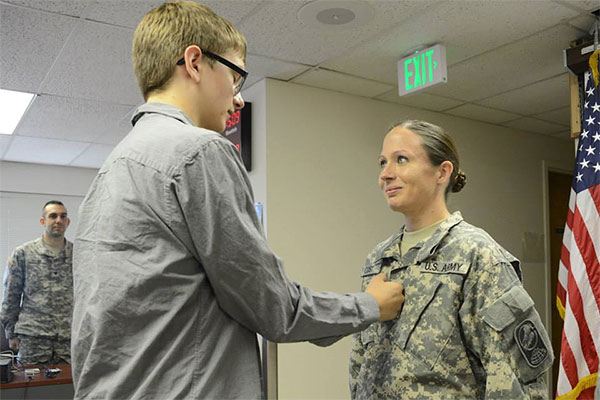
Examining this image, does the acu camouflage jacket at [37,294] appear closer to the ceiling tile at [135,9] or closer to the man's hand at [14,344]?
the man's hand at [14,344]

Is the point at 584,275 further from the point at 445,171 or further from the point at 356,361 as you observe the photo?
the point at 356,361

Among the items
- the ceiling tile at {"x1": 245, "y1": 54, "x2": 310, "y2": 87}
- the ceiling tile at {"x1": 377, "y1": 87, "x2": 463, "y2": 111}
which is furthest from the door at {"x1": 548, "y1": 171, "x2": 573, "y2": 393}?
the ceiling tile at {"x1": 245, "y1": 54, "x2": 310, "y2": 87}

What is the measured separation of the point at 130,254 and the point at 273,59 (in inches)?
103

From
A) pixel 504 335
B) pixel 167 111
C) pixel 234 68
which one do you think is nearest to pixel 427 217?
pixel 504 335

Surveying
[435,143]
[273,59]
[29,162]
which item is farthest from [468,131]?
[29,162]

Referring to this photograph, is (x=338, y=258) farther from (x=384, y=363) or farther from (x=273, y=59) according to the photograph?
(x=384, y=363)

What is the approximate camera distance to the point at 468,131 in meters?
4.76

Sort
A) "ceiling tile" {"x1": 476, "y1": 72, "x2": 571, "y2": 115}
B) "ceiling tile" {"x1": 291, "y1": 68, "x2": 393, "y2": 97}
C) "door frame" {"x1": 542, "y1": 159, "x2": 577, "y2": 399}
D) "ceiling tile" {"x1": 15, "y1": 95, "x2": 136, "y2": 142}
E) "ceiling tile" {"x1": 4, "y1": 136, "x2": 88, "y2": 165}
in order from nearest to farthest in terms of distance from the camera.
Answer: "ceiling tile" {"x1": 291, "y1": 68, "x2": 393, "y2": 97} → "ceiling tile" {"x1": 476, "y1": 72, "x2": 571, "y2": 115} → "ceiling tile" {"x1": 15, "y1": 95, "x2": 136, "y2": 142} → "door frame" {"x1": 542, "y1": 159, "x2": 577, "y2": 399} → "ceiling tile" {"x1": 4, "y1": 136, "x2": 88, "y2": 165}

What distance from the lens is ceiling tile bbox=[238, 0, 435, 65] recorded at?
2745 millimetres

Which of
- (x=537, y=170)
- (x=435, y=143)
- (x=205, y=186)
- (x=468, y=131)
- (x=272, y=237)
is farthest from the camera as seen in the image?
(x=537, y=170)

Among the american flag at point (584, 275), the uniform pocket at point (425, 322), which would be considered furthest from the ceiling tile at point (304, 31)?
the uniform pocket at point (425, 322)

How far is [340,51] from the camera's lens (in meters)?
3.31

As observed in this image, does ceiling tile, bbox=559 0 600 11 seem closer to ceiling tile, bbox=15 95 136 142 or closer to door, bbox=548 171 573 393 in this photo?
door, bbox=548 171 573 393

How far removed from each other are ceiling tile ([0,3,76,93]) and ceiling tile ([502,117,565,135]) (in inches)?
144
